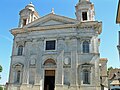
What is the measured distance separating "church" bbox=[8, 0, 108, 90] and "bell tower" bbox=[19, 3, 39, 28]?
3.07ft

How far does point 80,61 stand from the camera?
21328mm

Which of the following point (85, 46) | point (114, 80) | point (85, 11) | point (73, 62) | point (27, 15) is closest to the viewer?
point (73, 62)

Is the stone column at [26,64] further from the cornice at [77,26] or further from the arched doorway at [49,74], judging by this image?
the arched doorway at [49,74]

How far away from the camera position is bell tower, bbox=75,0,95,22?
23438 mm

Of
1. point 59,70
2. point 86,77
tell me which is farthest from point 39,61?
point 86,77

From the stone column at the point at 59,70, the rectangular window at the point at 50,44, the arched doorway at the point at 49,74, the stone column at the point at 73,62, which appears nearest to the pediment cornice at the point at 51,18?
the stone column at the point at 73,62

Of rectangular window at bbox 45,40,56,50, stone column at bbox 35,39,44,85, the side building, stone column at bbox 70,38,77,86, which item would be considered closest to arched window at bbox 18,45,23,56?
stone column at bbox 35,39,44,85

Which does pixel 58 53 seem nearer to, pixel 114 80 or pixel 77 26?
pixel 77 26

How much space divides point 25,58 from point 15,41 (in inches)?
131

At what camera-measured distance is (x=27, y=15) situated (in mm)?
25875

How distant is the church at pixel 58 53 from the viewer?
20.8 metres

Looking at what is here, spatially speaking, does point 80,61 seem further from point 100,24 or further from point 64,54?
point 100,24

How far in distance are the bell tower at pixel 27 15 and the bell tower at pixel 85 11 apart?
6.98 meters

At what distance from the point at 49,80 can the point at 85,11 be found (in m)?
10.4
